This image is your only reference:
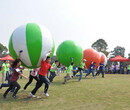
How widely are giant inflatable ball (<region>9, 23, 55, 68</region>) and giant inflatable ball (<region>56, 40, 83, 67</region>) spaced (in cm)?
274

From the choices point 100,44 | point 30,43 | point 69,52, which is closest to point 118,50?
point 100,44

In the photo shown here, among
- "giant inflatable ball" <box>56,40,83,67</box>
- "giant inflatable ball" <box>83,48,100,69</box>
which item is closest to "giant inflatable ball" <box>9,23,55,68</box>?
"giant inflatable ball" <box>56,40,83,67</box>

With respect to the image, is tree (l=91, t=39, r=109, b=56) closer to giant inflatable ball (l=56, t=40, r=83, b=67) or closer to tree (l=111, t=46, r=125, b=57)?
tree (l=111, t=46, r=125, b=57)

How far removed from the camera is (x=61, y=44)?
332 inches

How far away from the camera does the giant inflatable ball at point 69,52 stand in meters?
7.71

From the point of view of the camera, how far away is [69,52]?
7727 mm

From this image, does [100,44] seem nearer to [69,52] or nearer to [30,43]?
[69,52]

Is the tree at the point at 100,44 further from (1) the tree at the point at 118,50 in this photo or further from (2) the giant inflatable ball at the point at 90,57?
(2) the giant inflatable ball at the point at 90,57

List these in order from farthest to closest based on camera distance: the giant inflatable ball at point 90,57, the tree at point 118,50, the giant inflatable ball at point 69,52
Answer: the tree at point 118,50
the giant inflatable ball at point 90,57
the giant inflatable ball at point 69,52

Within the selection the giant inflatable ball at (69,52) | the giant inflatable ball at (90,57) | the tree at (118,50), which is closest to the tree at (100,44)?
the tree at (118,50)

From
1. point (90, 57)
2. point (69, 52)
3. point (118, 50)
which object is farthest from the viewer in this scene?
point (118, 50)

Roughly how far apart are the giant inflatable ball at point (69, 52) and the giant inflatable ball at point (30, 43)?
8.99 feet

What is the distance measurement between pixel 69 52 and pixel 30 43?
3.27 metres

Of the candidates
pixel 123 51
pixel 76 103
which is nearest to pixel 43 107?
pixel 76 103
